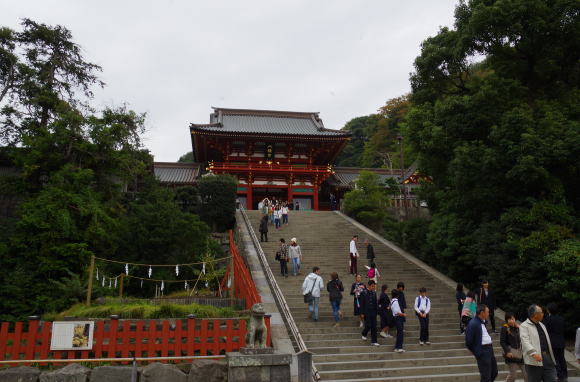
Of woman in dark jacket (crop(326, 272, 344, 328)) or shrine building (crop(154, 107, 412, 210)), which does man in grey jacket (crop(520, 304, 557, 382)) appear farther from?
shrine building (crop(154, 107, 412, 210))

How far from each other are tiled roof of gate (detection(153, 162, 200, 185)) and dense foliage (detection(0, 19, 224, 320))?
1161 cm

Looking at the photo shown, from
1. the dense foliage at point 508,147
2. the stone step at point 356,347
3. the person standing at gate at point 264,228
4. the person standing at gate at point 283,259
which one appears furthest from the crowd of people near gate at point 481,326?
the person standing at gate at point 264,228

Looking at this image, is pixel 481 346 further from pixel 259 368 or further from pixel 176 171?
pixel 176 171

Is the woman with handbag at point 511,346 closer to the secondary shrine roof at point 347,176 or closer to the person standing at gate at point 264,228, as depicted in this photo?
the person standing at gate at point 264,228

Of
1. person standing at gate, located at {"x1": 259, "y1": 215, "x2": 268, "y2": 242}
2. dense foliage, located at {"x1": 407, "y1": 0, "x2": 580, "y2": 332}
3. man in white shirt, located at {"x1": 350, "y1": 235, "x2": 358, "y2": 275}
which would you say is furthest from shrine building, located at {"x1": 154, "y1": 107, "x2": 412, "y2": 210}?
man in white shirt, located at {"x1": 350, "y1": 235, "x2": 358, "y2": 275}

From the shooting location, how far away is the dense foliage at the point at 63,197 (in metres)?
12.1

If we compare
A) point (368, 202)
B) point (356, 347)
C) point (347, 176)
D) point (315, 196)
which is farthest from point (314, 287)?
point (347, 176)

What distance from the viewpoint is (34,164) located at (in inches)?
547

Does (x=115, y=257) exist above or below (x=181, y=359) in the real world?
above

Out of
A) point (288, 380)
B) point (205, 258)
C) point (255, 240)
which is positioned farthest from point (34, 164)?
point (288, 380)

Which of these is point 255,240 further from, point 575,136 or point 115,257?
point 575,136

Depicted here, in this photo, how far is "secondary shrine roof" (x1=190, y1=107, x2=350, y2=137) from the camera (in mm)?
30306

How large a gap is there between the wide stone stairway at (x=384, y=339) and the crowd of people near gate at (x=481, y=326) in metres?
0.21

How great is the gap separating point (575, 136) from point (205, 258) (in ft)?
35.4
